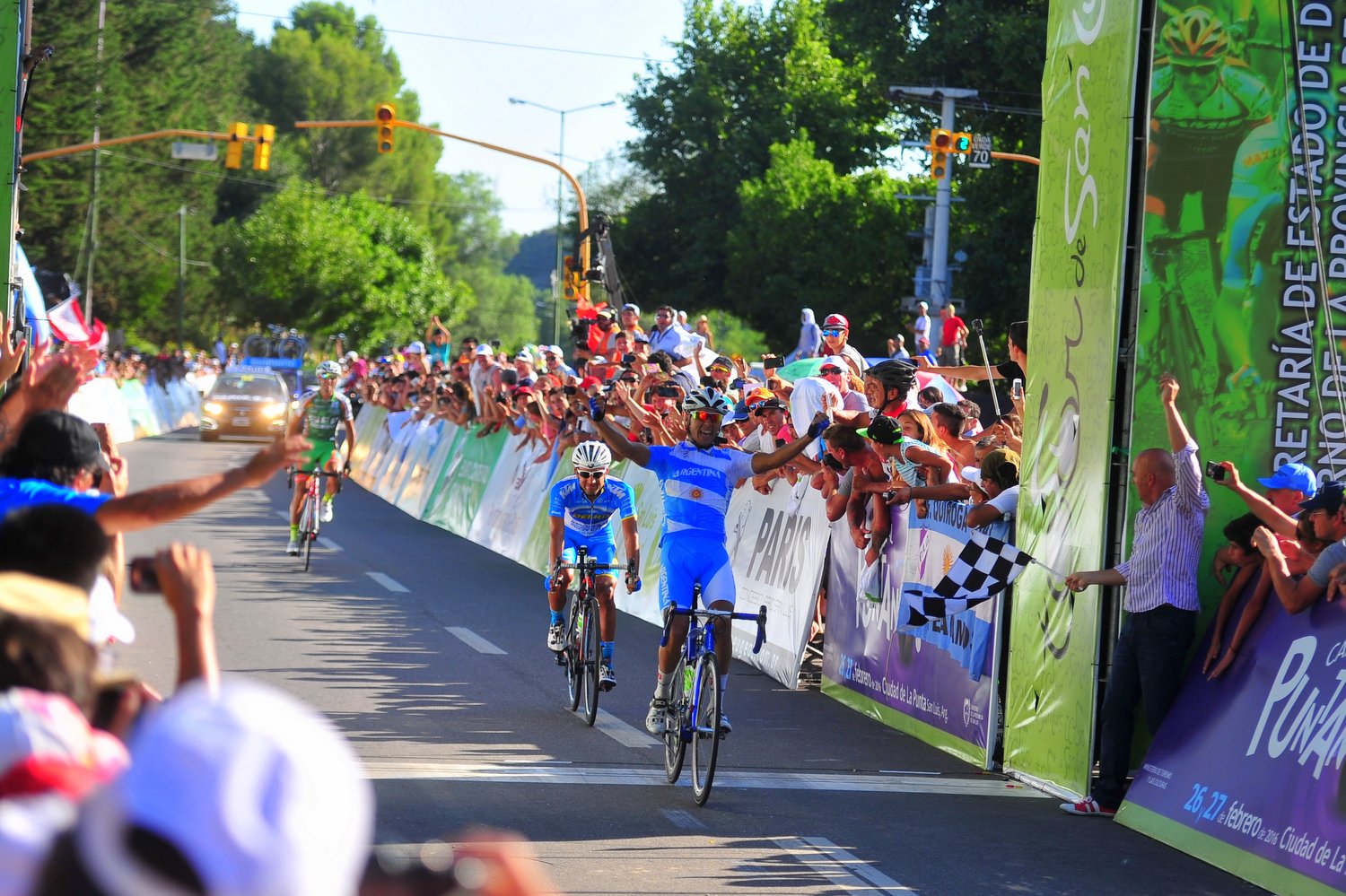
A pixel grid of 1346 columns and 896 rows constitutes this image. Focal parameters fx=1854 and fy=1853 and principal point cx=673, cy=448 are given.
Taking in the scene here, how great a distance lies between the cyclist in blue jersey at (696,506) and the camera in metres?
9.73

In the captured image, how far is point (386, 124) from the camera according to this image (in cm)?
3084

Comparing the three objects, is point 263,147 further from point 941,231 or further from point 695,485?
point 695,485

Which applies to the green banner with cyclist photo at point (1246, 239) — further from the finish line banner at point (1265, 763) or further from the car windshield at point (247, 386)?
the car windshield at point (247, 386)

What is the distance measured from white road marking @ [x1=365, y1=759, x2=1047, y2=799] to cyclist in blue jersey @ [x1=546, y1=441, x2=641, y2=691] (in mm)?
1626

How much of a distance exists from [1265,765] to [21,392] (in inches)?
214

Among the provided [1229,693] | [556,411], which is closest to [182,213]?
[556,411]

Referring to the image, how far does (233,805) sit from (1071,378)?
8.41 metres

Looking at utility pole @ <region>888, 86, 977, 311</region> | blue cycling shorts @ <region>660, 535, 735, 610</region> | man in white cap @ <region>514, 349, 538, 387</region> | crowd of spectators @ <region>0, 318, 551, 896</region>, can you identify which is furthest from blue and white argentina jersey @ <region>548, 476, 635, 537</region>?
utility pole @ <region>888, 86, 977, 311</region>

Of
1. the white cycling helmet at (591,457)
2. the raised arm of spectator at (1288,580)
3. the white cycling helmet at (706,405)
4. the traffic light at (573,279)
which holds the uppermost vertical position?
the traffic light at (573,279)

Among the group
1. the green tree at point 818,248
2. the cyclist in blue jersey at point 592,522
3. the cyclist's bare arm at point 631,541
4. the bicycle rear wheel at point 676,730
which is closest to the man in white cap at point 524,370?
the cyclist in blue jersey at point 592,522

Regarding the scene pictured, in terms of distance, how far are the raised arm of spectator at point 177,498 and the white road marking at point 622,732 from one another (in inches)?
223

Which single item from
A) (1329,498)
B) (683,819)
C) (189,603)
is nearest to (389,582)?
(683,819)

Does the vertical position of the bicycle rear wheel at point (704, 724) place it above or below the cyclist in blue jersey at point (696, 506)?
below

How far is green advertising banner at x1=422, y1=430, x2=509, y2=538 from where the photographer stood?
958 inches
